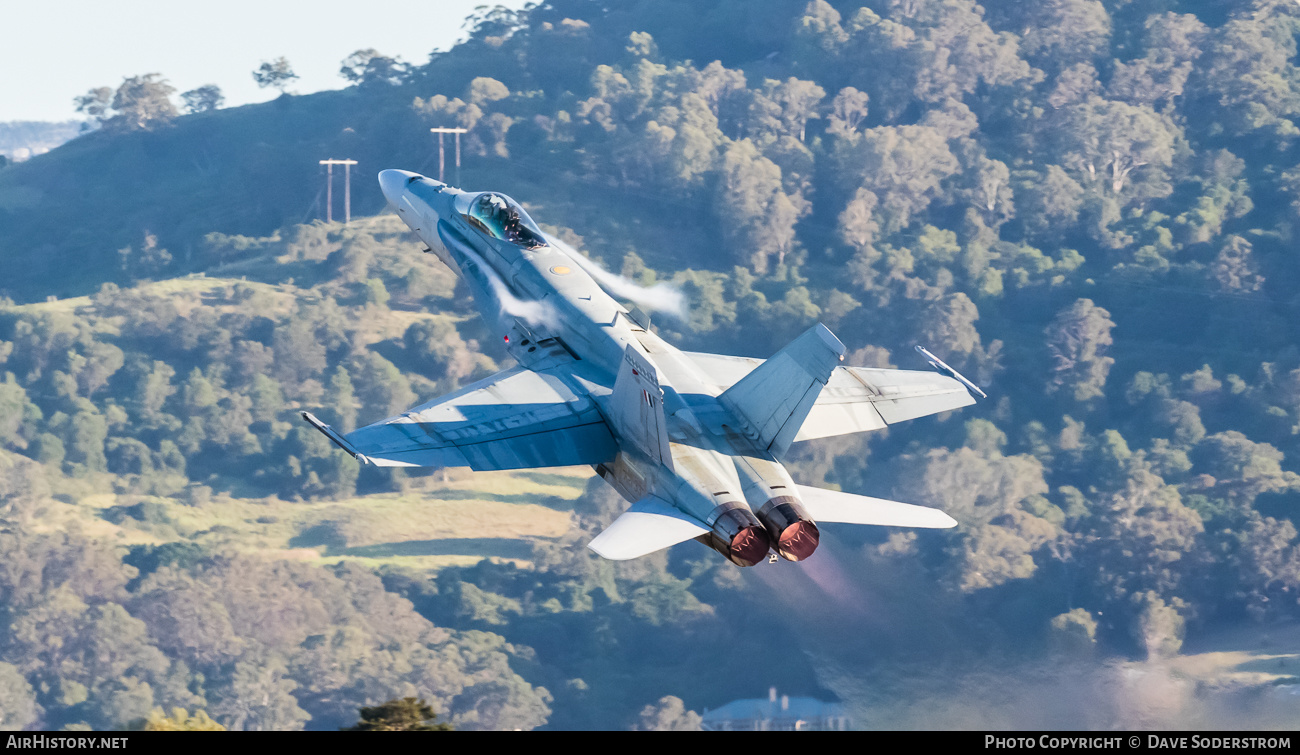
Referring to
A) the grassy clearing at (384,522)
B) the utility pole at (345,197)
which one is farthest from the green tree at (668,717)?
the utility pole at (345,197)

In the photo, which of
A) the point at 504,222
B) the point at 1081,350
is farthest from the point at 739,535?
the point at 1081,350

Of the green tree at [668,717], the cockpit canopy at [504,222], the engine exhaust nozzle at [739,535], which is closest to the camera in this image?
the engine exhaust nozzle at [739,535]

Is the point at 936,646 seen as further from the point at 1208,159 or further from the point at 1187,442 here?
the point at 1208,159

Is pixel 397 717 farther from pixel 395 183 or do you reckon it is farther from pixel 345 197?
pixel 345 197

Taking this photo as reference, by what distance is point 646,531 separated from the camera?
26.1m

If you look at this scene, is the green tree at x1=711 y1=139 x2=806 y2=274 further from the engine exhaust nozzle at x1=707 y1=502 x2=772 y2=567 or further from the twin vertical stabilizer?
the engine exhaust nozzle at x1=707 y1=502 x2=772 y2=567

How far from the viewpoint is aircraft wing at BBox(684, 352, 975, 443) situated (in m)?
33.4

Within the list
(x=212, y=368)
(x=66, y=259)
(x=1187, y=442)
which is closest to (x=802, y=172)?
(x=1187, y=442)

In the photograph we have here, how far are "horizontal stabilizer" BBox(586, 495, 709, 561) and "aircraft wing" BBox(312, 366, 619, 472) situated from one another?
365cm

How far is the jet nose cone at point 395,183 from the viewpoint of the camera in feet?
136

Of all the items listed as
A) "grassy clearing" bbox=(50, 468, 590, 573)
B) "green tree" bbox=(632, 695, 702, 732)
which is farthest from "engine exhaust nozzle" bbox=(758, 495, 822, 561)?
"grassy clearing" bbox=(50, 468, 590, 573)

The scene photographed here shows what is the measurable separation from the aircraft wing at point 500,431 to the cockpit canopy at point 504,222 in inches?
230

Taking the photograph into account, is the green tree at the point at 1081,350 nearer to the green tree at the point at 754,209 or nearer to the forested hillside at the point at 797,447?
the forested hillside at the point at 797,447

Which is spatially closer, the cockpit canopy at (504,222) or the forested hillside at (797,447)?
the cockpit canopy at (504,222)
